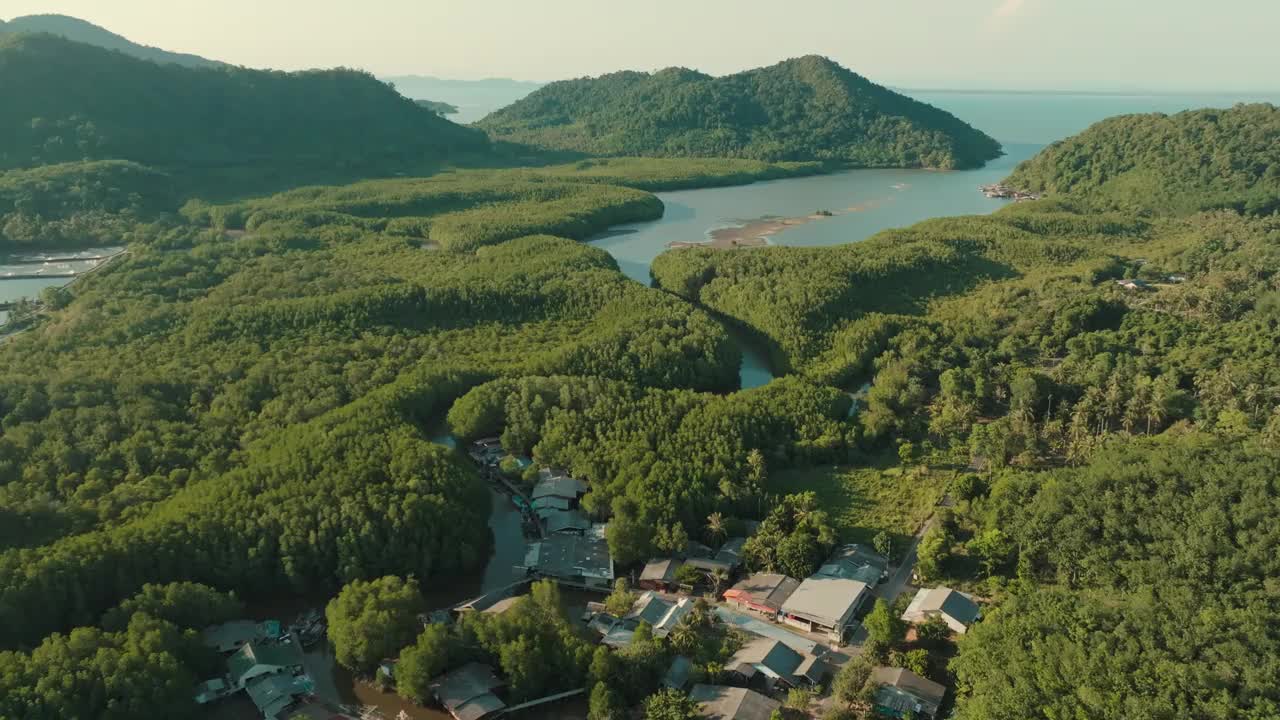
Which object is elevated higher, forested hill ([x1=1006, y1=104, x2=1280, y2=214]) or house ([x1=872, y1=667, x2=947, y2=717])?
forested hill ([x1=1006, y1=104, x2=1280, y2=214])

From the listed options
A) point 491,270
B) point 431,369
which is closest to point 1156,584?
point 431,369

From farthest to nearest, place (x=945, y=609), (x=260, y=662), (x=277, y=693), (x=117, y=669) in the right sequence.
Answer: (x=945, y=609), (x=260, y=662), (x=277, y=693), (x=117, y=669)

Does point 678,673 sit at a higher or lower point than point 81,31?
lower

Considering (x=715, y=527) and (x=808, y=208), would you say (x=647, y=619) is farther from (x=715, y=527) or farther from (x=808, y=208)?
(x=808, y=208)

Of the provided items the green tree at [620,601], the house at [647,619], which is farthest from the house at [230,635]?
the green tree at [620,601]

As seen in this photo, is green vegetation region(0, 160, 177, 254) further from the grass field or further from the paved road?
the paved road

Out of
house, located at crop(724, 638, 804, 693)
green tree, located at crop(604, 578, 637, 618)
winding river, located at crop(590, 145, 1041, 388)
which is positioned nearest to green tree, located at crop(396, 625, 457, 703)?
green tree, located at crop(604, 578, 637, 618)

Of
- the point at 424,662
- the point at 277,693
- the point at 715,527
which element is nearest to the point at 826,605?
the point at 715,527

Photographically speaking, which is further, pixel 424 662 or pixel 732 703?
pixel 424 662
